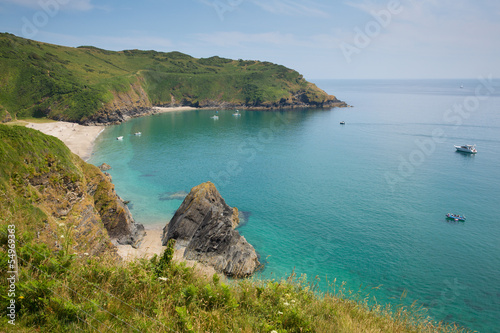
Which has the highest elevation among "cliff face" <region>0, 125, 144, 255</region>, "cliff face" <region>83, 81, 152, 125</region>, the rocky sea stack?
"cliff face" <region>83, 81, 152, 125</region>

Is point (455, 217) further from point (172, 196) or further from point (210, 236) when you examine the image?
point (172, 196)

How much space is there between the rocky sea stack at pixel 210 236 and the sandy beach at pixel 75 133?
52461 mm

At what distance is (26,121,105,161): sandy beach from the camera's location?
3152 inches

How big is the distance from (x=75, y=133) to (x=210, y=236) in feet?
298

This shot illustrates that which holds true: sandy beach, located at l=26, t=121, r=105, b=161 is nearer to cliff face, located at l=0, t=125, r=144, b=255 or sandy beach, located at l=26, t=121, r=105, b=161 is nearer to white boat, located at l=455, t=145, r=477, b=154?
cliff face, located at l=0, t=125, r=144, b=255

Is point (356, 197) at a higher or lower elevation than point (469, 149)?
lower

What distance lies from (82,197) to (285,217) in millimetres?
29399

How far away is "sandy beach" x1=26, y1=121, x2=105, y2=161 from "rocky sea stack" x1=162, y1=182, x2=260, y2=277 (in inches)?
2065

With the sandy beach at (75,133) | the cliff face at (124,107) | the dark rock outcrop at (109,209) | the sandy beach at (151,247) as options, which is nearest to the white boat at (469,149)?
the sandy beach at (151,247)

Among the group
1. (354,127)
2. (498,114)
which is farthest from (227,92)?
(498,114)

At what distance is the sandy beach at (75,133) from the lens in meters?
80.1

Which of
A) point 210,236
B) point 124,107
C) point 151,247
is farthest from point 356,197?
point 124,107

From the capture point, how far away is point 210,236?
106ft

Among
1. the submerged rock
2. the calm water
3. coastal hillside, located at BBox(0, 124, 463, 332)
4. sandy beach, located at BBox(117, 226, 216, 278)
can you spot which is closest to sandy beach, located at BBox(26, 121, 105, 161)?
the calm water
